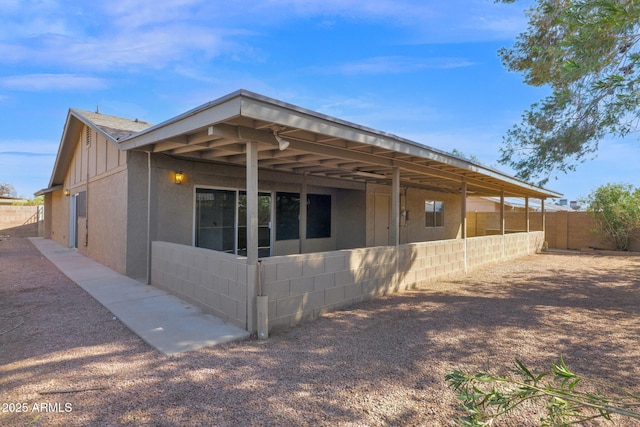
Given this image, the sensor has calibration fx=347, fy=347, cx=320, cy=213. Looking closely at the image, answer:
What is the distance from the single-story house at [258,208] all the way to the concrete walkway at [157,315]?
204mm

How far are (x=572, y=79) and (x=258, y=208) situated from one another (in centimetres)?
677

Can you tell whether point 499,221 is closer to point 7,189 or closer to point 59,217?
point 59,217

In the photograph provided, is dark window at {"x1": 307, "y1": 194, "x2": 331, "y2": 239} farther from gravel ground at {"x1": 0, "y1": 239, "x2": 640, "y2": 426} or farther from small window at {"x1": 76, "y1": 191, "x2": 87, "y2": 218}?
small window at {"x1": 76, "y1": 191, "x2": 87, "y2": 218}

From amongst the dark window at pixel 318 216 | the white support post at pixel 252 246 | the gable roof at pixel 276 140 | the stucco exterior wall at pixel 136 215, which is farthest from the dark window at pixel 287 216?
the white support post at pixel 252 246

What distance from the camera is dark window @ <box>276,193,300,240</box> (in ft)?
31.8

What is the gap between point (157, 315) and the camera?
15.9 ft

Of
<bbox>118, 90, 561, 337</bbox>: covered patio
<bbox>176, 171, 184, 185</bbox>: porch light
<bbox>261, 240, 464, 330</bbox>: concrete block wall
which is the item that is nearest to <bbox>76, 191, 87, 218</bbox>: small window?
<bbox>118, 90, 561, 337</bbox>: covered patio

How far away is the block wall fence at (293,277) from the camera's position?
178 inches

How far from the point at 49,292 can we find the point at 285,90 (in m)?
10.8

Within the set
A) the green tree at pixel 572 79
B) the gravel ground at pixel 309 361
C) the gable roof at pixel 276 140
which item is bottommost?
the gravel ground at pixel 309 361

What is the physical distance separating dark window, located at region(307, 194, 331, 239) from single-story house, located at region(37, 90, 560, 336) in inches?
2.2

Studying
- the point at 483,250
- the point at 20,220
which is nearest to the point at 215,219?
the point at 483,250

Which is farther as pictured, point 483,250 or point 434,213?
point 434,213

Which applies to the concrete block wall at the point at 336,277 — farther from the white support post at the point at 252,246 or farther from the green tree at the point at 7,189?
the green tree at the point at 7,189
